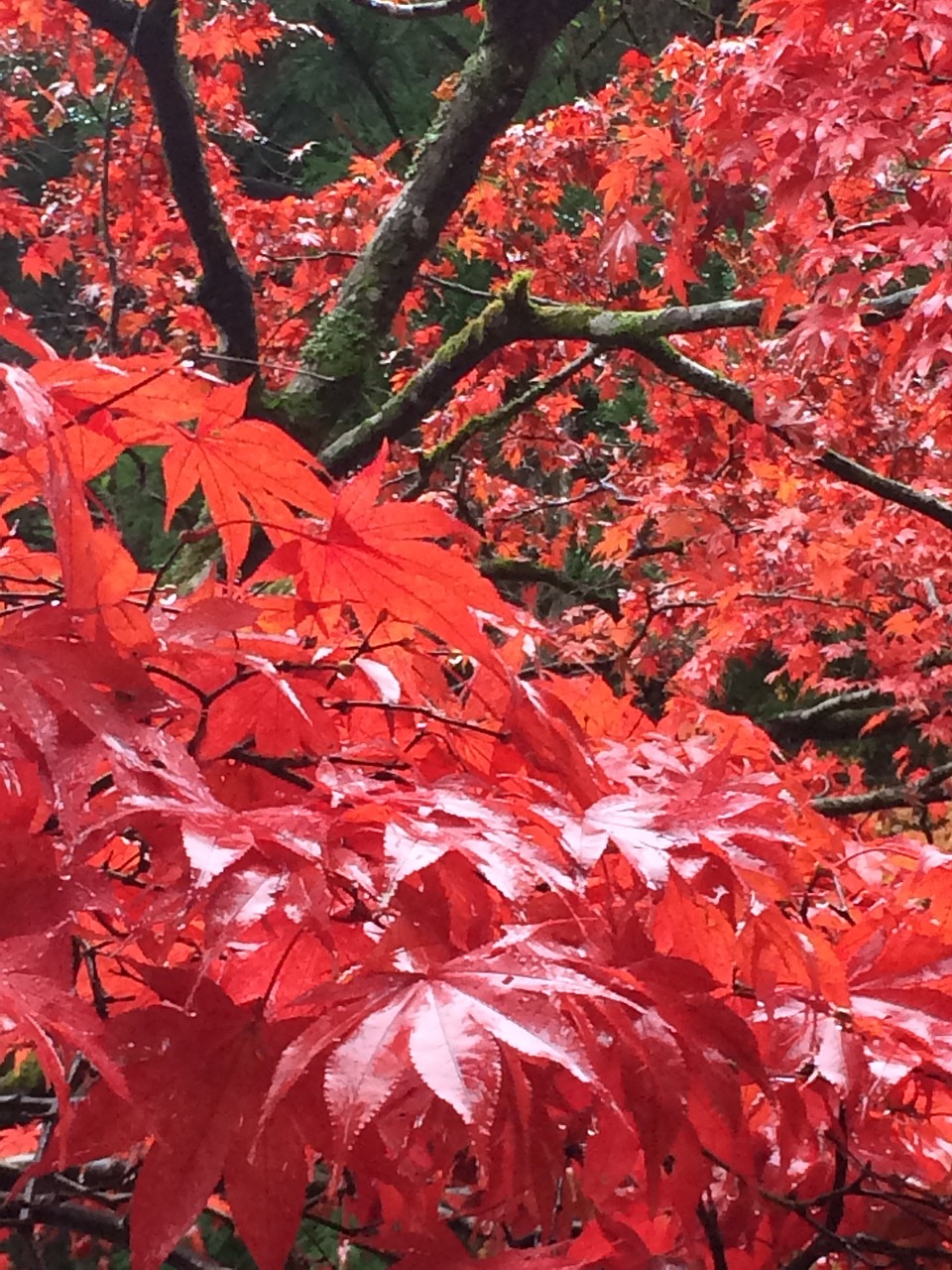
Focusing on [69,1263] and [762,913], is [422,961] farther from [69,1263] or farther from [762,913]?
[69,1263]

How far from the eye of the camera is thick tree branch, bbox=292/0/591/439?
2213mm

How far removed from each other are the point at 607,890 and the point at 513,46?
7.02 ft

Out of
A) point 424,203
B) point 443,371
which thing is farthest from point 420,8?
point 443,371

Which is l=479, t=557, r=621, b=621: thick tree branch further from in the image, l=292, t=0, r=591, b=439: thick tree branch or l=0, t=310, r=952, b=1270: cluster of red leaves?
l=0, t=310, r=952, b=1270: cluster of red leaves

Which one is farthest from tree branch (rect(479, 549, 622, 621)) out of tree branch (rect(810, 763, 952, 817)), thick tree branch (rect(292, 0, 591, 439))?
tree branch (rect(810, 763, 952, 817))

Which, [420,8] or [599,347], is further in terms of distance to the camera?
[599,347]

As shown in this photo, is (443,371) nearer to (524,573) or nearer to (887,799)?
(524,573)

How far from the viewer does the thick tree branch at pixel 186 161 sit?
1.93 metres

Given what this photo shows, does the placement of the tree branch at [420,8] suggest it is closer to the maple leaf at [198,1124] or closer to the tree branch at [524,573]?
the tree branch at [524,573]

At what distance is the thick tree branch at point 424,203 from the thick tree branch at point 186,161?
19cm

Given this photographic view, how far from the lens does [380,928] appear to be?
1.77 feet

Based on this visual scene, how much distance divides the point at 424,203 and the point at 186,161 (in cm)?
55

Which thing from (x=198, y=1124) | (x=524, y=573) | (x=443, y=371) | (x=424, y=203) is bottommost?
(x=524, y=573)

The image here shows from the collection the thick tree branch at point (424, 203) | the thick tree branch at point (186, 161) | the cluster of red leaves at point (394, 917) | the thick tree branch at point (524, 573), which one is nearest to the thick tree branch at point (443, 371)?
the thick tree branch at point (424, 203)
